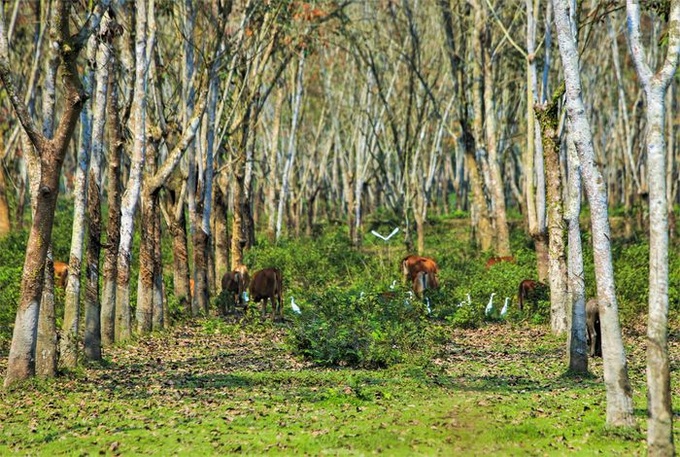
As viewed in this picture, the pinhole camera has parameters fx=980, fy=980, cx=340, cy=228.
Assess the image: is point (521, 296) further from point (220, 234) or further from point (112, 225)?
point (112, 225)

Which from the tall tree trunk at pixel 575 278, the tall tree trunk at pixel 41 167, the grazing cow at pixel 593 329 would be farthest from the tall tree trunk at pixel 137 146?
the grazing cow at pixel 593 329

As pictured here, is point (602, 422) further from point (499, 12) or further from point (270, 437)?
point (499, 12)

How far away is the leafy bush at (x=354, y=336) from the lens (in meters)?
16.6

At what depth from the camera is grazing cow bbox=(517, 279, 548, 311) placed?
75.8ft

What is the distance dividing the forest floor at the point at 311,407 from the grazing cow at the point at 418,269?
7.17 m

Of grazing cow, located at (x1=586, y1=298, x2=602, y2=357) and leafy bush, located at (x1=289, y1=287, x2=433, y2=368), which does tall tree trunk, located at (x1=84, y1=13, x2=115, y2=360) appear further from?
grazing cow, located at (x1=586, y1=298, x2=602, y2=357)

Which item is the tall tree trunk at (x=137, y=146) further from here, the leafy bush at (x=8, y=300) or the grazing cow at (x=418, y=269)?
the grazing cow at (x=418, y=269)

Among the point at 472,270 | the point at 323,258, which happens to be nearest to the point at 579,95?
the point at 472,270

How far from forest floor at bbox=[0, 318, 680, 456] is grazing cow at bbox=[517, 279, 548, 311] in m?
4.81

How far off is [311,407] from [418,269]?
44.2ft

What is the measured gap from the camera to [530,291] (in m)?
23.2

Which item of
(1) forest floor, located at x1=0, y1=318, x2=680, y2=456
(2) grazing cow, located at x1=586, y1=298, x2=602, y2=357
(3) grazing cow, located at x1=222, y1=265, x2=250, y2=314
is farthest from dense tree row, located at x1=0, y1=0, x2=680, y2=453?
(3) grazing cow, located at x1=222, y1=265, x2=250, y2=314

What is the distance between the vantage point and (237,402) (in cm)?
1323

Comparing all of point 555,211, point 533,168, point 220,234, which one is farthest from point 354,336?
point 220,234
